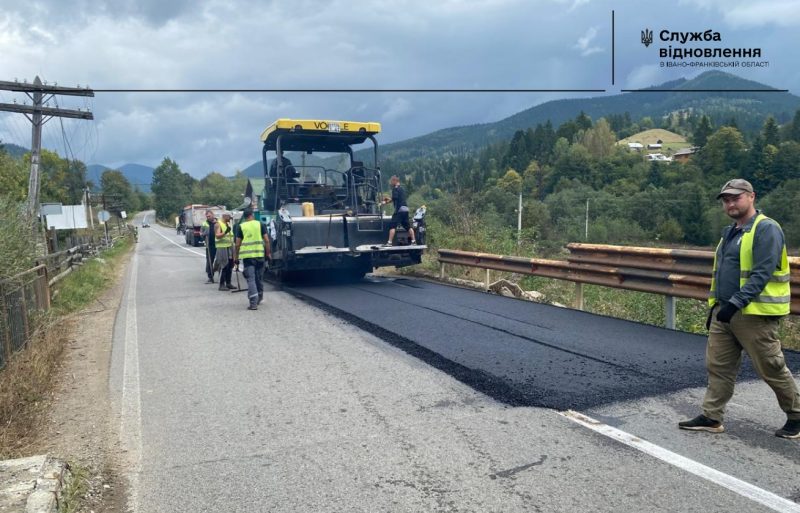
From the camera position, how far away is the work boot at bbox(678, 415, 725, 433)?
4.06m

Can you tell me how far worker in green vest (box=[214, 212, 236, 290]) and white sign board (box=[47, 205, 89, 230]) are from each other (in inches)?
223

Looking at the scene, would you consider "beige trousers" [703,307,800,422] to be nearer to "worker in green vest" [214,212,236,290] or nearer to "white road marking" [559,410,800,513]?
"white road marking" [559,410,800,513]

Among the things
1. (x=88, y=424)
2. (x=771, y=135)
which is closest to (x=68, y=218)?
(x=88, y=424)

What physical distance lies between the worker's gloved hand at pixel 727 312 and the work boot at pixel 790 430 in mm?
725

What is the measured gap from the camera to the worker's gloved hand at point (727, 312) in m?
4.01

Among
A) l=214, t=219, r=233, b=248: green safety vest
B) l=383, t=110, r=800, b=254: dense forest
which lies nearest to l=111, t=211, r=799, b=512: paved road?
l=214, t=219, r=233, b=248: green safety vest

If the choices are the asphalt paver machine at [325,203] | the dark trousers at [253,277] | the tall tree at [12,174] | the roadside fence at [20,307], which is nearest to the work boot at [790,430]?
the roadside fence at [20,307]

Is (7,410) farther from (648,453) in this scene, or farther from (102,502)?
(648,453)

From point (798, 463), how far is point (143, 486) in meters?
3.73

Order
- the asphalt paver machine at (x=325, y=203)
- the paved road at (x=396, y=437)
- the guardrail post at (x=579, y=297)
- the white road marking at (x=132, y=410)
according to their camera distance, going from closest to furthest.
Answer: the paved road at (x=396, y=437) → the white road marking at (x=132, y=410) → the guardrail post at (x=579, y=297) → the asphalt paver machine at (x=325, y=203)

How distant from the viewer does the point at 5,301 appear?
6.38m

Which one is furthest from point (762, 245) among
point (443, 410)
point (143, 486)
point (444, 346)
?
point (143, 486)

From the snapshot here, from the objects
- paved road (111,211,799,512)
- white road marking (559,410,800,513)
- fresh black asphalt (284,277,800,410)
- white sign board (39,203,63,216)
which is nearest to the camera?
white road marking (559,410,800,513)

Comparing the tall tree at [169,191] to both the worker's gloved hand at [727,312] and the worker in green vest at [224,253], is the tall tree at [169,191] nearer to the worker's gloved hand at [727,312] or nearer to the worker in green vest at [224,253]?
the worker in green vest at [224,253]
